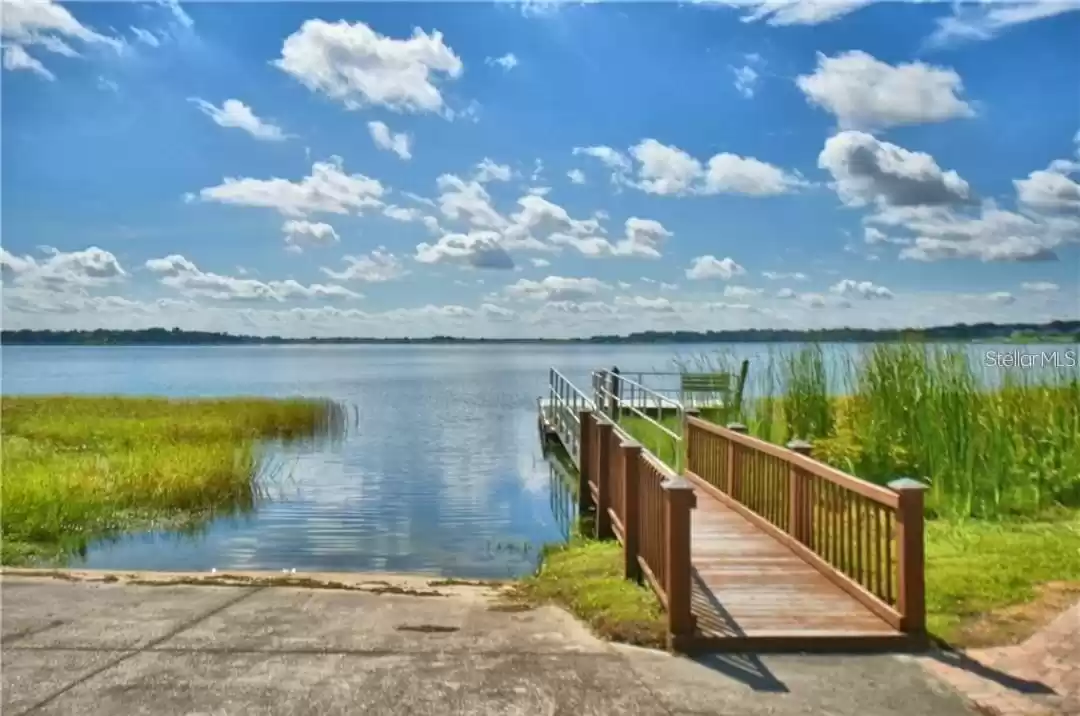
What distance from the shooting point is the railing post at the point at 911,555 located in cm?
554

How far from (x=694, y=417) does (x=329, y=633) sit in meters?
7.15

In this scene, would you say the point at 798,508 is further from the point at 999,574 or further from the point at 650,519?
the point at 999,574

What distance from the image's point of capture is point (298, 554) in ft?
42.3

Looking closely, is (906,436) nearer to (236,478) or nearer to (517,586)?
(517,586)

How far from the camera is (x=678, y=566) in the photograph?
222 inches

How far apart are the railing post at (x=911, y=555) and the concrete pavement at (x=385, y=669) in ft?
1.00

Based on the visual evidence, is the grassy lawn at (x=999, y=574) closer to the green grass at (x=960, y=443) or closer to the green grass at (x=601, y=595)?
the green grass at (x=960, y=443)

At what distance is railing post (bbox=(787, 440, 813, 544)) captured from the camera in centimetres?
766

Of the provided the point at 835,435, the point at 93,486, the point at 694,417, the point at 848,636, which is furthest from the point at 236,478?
the point at 848,636

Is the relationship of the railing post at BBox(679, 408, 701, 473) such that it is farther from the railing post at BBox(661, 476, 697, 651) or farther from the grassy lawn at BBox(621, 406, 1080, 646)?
the railing post at BBox(661, 476, 697, 651)

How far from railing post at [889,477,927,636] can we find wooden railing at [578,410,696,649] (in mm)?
1204

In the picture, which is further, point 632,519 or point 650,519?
point 632,519

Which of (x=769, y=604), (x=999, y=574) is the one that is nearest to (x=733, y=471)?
(x=999, y=574)

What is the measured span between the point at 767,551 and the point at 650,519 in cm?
129
